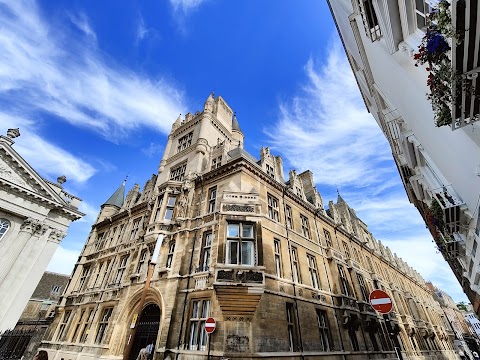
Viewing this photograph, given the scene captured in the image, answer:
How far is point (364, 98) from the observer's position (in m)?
17.3

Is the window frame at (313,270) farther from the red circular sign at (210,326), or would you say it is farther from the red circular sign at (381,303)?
the red circular sign at (381,303)

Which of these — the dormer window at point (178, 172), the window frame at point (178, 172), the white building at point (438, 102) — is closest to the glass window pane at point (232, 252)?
the white building at point (438, 102)

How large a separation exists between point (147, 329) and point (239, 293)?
7.20 metres

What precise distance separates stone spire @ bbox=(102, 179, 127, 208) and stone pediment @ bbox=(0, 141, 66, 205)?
5.45m

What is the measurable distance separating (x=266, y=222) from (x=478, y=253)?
9.33 metres

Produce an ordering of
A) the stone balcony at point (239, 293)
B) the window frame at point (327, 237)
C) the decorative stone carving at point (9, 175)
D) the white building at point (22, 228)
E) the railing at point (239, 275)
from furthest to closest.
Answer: the window frame at point (327, 237) < the decorative stone carving at point (9, 175) < the white building at point (22, 228) < the railing at point (239, 275) < the stone balcony at point (239, 293)

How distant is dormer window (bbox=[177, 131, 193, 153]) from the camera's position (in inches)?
902

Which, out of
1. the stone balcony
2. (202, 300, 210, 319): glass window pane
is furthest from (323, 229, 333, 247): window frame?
(202, 300, 210, 319): glass window pane

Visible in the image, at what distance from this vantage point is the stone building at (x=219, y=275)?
11352 millimetres

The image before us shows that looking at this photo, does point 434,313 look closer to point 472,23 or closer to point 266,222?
point 266,222

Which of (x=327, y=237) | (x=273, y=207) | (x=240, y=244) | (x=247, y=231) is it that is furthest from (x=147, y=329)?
(x=327, y=237)

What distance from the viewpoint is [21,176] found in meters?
19.7

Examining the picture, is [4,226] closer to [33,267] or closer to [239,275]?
[33,267]

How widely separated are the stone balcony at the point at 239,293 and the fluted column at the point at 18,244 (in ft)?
58.0
